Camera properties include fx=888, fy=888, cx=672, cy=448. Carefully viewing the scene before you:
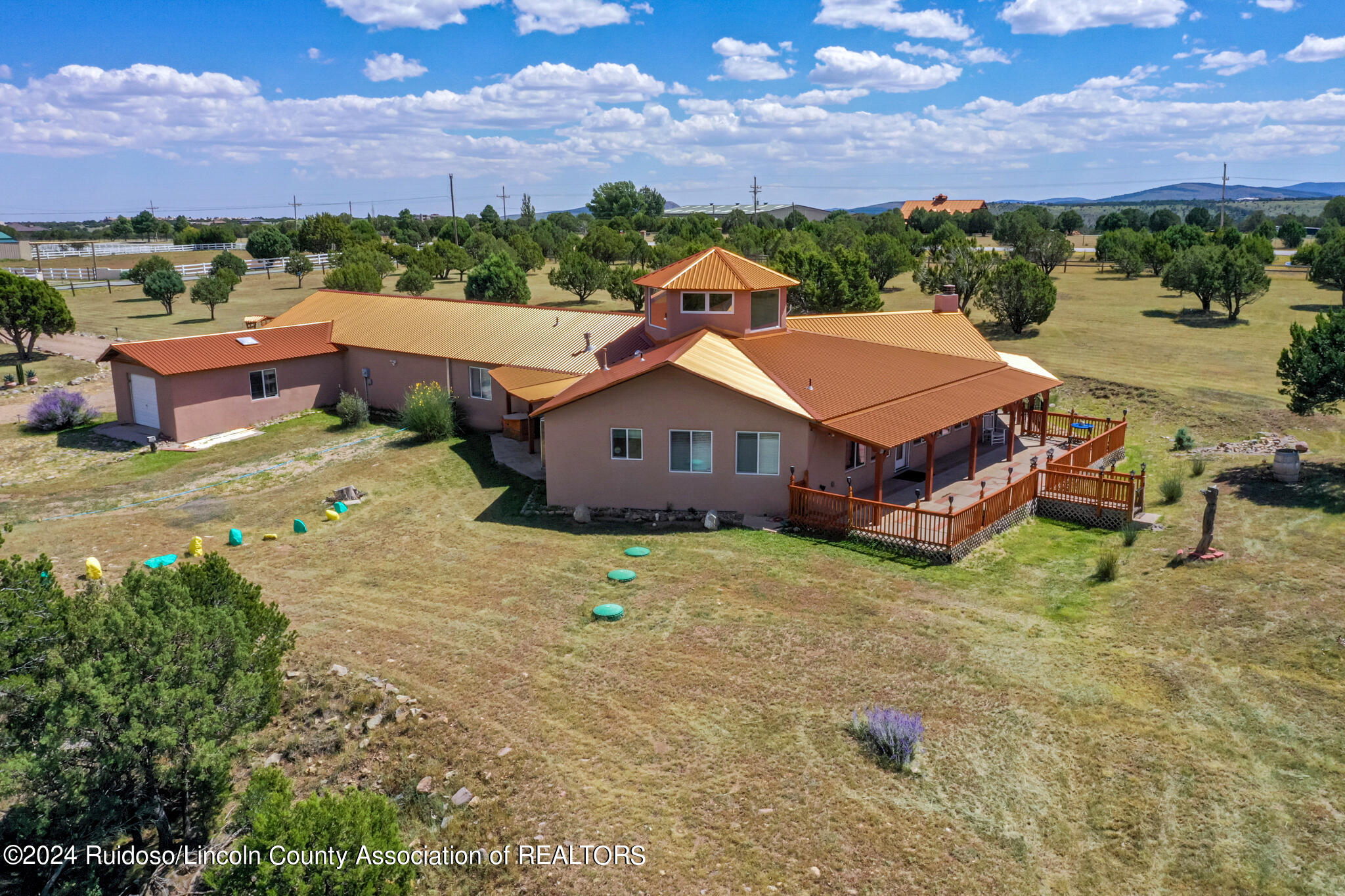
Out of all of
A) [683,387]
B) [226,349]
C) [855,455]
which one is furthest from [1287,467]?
[226,349]

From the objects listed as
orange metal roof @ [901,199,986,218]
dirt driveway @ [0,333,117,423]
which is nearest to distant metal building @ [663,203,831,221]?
orange metal roof @ [901,199,986,218]

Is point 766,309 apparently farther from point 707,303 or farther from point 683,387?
point 683,387

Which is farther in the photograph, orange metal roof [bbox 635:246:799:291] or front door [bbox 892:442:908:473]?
orange metal roof [bbox 635:246:799:291]

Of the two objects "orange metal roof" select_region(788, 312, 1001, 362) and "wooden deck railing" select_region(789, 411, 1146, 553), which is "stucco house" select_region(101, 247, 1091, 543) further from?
"wooden deck railing" select_region(789, 411, 1146, 553)

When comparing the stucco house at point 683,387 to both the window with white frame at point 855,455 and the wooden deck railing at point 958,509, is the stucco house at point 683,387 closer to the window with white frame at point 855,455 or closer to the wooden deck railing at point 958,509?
the window with white frame at point 855,455

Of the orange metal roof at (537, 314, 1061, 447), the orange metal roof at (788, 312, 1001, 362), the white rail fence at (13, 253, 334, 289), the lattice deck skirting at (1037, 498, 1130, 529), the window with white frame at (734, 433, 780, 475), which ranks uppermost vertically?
the white rail fence at (13, 253, 334, 289)

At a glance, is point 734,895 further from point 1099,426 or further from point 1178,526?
point 1099,426
